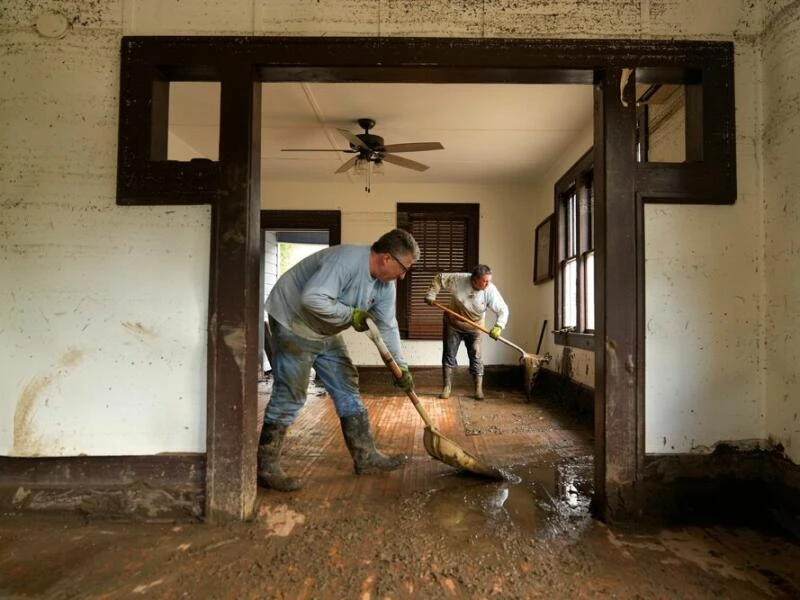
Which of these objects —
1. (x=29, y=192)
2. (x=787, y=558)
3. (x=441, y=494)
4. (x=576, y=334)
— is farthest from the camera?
(x=576, y=334)

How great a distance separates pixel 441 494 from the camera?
8.14ft

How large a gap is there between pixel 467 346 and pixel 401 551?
3952mm

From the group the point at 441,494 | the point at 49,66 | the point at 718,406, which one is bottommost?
the point at 441,494

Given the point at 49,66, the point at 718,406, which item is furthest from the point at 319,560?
the point at 49,66

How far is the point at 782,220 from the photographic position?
2.00m

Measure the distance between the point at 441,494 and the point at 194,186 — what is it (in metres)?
1.85

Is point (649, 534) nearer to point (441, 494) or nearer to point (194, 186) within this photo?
point (441, 494)

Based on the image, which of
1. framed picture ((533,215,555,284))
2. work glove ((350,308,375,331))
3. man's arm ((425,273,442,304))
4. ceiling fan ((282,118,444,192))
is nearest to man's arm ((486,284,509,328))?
man's arm ((425,273,442,304))

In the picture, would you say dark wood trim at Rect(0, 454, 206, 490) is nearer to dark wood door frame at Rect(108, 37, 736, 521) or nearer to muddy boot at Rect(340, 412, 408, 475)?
dark wood door frame at Rect(108, 37, 736, 521)

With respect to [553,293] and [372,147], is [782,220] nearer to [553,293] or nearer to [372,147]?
[372,147]

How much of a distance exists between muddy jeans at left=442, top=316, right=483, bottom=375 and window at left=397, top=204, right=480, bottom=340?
A: 0.84 metres

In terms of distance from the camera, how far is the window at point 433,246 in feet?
21.6

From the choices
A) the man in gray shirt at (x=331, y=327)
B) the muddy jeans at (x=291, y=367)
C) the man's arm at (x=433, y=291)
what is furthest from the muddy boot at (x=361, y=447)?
the man's arm at (x=433, y=291)

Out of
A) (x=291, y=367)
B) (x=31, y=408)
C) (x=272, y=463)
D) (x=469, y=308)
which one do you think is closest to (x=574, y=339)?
(x=469, y=308)
